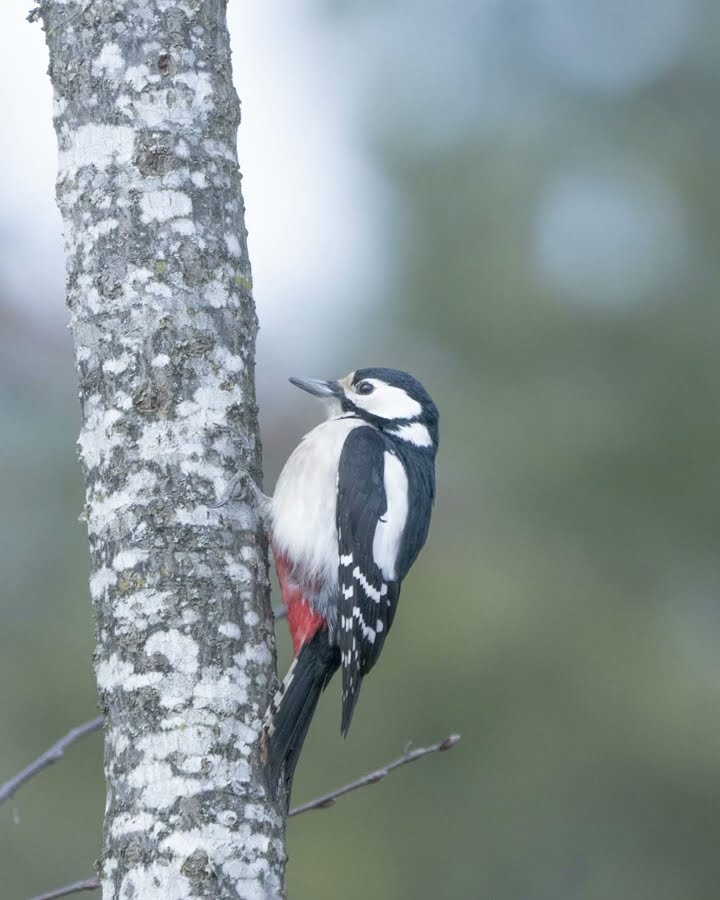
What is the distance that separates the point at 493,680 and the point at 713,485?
2.43 m

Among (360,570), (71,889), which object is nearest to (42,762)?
(71,889)

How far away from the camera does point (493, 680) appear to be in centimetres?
899

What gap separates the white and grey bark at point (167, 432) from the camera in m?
2.69

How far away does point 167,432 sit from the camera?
298 centimetres

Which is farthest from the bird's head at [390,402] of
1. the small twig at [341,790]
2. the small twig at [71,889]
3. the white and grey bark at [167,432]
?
the small twig at [71,889]

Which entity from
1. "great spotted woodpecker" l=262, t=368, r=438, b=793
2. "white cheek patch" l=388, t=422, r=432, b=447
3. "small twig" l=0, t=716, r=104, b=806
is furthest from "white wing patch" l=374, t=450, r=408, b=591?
"small twig" l=0, t=716, r=104, b=806

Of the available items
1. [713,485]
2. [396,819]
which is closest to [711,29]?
[713,485]

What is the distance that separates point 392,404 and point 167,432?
4.72 ft

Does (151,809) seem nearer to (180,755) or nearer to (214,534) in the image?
(180,755)

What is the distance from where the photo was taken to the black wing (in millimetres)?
3535

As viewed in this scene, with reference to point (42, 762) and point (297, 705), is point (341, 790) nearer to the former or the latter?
point (297, 705)

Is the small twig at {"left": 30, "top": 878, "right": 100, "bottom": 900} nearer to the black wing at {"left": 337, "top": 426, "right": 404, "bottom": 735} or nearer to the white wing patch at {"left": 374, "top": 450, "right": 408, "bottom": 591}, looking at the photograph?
the black wing at {"left": 337, "top": 426, "right": 404, "bottom": 735}

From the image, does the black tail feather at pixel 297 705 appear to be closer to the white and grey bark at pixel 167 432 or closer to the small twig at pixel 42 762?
the white and grey bark at pixel 167 432

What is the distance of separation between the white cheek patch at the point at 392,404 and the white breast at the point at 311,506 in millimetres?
249
